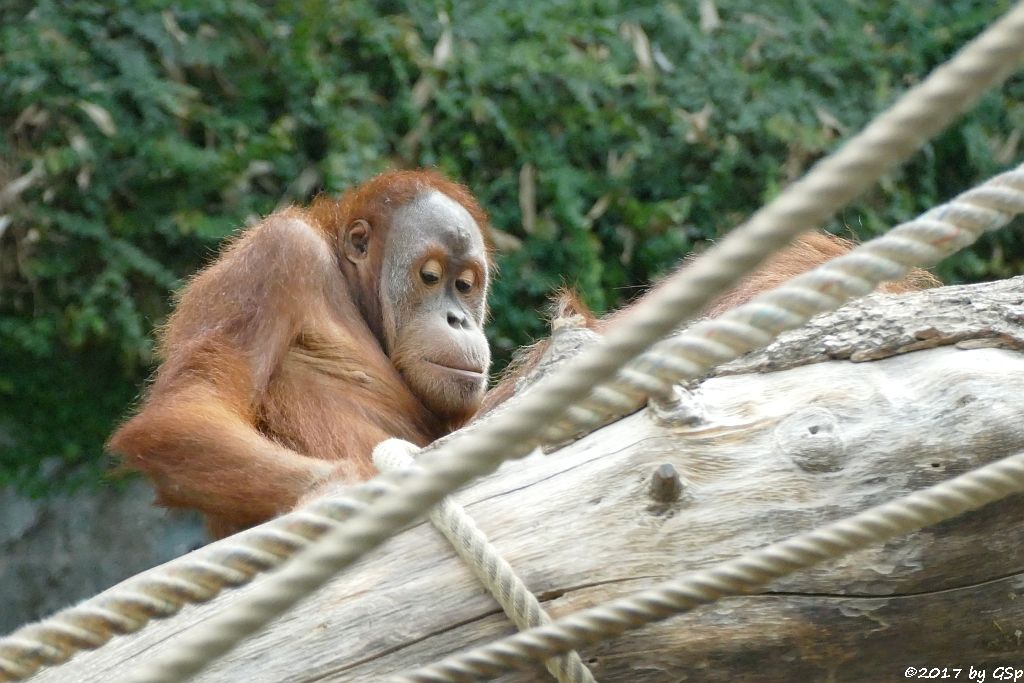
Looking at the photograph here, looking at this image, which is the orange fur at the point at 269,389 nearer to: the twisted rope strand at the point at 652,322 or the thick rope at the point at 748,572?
the thick rope at the point at 748,572

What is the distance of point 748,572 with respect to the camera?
1653mm

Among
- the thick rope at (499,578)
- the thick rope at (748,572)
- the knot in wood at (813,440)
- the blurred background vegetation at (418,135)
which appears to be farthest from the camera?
the blurred background vegetation at (418,135)

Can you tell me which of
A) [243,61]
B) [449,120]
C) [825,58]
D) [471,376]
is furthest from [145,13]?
[825,58]

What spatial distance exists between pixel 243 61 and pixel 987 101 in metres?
4.13

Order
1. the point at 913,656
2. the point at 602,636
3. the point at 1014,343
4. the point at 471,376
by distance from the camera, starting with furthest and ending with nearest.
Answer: the point at 471,376 < the point at 1014,343 < the point at 913,656 < the point at 602,636

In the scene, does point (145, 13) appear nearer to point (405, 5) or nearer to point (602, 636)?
point (405, 5)

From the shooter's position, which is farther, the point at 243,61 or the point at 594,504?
the point at 243,61

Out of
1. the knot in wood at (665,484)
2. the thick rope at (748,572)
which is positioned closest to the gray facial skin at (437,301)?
the knot in wood at (665,484)

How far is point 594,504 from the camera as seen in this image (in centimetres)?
218

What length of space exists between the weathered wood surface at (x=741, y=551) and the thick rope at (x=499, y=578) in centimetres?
4

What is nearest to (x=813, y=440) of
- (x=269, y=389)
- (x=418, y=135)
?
(x=269, y=389)

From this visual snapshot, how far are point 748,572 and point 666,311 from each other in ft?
1.90

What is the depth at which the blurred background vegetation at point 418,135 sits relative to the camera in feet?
18.0

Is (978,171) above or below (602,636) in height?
below
